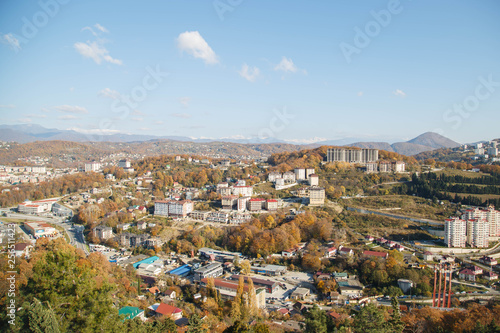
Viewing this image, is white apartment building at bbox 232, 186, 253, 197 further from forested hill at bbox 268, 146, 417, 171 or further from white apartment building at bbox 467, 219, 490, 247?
white apartment building at bbox 467, 219, 490, 247

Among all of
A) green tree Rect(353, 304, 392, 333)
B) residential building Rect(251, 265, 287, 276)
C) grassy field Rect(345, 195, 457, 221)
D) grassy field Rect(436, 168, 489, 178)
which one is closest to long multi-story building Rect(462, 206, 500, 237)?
grassy field Rect(345, 195, 457, 221)

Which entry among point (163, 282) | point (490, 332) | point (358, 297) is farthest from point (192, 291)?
point (490, 332)

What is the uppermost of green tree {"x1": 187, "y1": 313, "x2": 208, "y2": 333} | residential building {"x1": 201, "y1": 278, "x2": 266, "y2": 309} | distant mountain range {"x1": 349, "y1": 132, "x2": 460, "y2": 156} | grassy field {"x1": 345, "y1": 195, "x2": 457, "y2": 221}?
distant mountain range {"x1": 349, "y1": 132, "x2": 460, "y2": 156}

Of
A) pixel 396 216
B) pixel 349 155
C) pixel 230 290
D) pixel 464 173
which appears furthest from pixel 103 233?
pixel 464 173

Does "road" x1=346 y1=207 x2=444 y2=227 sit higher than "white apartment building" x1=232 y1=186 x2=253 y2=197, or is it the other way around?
"white apartment building" x1=232 y1=186 x2=253 y2=197

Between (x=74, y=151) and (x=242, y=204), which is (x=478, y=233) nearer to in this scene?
(x=242, y=204)

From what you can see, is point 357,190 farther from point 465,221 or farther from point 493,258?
point 493,258
